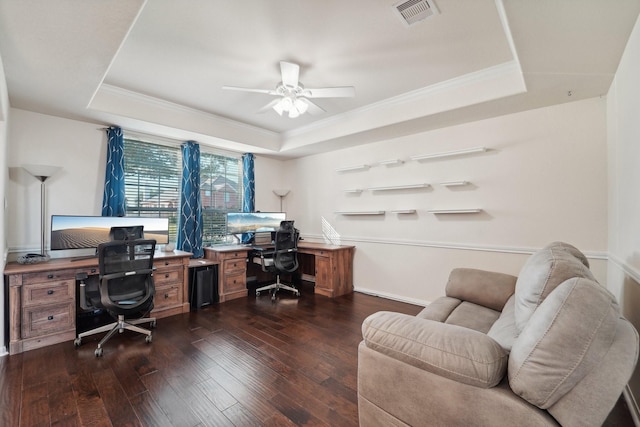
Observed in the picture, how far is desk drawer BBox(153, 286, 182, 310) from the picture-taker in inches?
136

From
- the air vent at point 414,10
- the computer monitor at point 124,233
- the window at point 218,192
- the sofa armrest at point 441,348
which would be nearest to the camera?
the sofa armrest at point 441,348

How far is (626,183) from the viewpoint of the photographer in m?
2.06

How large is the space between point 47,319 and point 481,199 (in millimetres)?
4879

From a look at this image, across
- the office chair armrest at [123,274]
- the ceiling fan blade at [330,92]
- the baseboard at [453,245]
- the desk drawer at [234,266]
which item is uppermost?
the ceiling fan blade at [330,92]

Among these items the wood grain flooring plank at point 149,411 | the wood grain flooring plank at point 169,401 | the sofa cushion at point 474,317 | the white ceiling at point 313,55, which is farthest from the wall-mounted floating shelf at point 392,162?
the wood grain flooring plank at point 149,411

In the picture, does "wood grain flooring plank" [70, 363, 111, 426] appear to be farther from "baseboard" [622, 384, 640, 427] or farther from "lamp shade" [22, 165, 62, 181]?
"baseboard" [622, 384, 640, 427]

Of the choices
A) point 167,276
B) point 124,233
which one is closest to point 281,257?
point 167,276

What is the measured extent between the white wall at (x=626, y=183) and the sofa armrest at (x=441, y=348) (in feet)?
4.38

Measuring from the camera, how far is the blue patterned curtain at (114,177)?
11.9 feet

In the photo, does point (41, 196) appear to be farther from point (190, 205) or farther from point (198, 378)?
point (198, 378)

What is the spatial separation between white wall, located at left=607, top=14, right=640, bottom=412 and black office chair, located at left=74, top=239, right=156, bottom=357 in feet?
12.5

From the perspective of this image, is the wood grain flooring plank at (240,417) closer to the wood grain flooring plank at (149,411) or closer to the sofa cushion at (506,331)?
the wood grain flooring plank at (149,411)

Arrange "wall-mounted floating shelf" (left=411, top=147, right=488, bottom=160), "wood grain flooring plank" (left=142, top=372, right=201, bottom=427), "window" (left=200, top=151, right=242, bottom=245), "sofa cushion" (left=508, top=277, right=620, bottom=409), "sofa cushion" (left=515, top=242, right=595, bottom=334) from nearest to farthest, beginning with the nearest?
"sofa cushion" (left=508, top=277, right=620, bottom=409)
"sofa cushion" (left=515, top=242, right=595, bottom=334)
"wood grain flooring plank" (left=142, top=372, right=201, bottom=427)
"wall-mounted floating shelf" (left=411, top=147, right=488, bottom=160)
"window" (left=200, top=151, right=242, bottom=245)

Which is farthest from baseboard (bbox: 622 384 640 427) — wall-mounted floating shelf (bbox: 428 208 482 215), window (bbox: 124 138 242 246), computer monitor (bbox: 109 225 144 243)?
window (bbox: 124 138 242 246)
